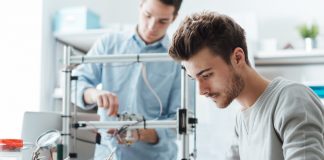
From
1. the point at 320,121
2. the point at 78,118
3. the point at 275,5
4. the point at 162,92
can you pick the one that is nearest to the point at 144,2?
the point at 162,92

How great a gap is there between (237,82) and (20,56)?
1.73 m

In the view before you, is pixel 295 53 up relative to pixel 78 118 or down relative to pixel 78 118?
up

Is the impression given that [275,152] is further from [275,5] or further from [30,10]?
[275,5]

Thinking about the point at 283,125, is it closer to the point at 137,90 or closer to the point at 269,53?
the point at 137,90

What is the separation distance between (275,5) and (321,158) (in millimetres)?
2245

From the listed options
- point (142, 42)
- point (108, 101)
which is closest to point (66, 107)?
point (108, 101)

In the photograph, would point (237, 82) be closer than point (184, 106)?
Yes

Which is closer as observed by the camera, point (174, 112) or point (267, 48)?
point (174, 112)

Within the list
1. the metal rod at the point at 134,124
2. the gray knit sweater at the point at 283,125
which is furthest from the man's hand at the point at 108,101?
the gray knit sweater at the point at 283,125

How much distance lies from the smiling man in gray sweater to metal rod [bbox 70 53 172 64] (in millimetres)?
353

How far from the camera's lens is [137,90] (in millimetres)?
1715

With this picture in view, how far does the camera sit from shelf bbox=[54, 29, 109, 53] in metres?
2.65

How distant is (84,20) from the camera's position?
8.72 feet

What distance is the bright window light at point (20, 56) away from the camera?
8.09ft
